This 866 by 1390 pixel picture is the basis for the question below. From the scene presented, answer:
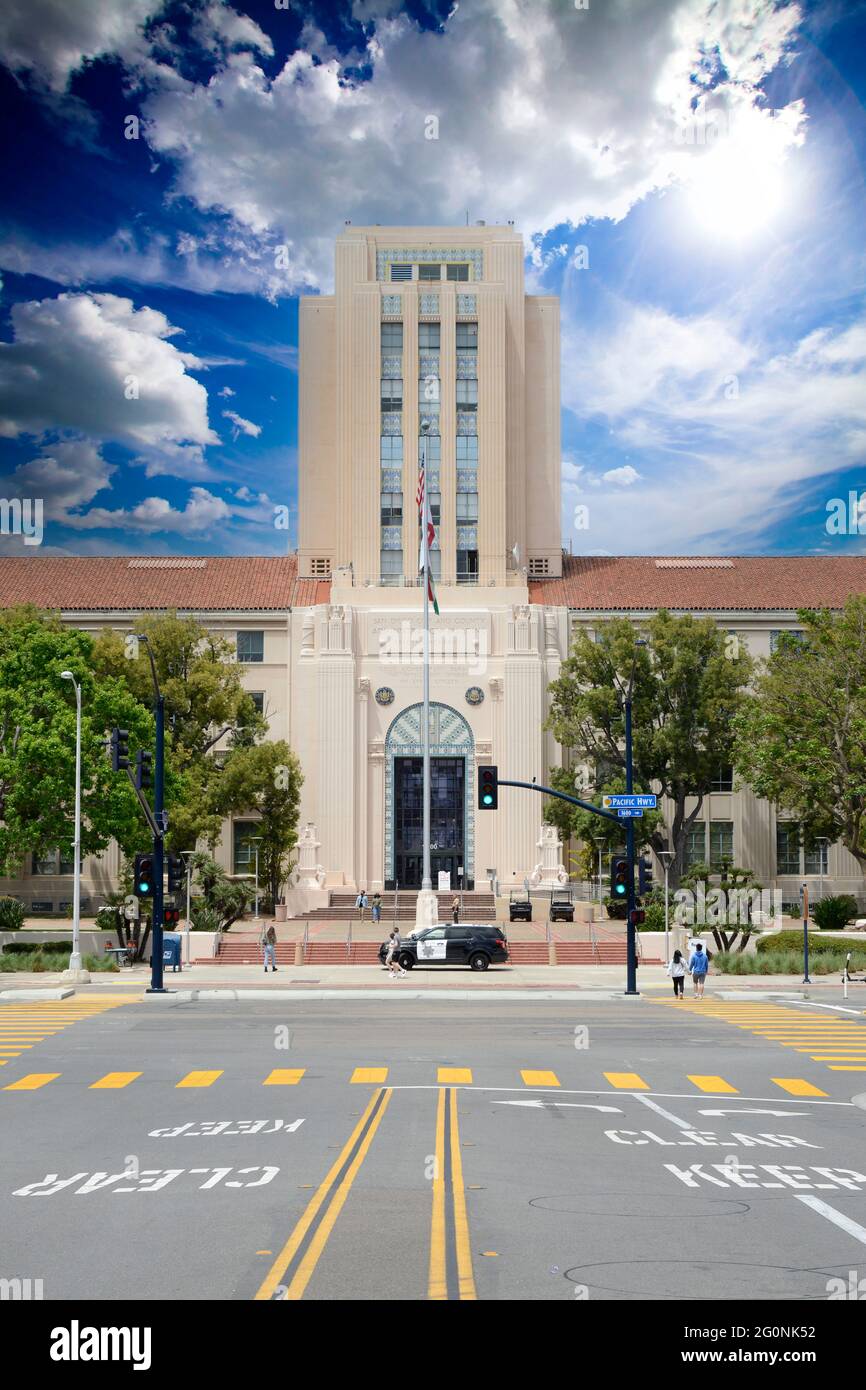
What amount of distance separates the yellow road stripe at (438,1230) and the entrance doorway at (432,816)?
55.6 meters

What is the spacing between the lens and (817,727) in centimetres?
5641

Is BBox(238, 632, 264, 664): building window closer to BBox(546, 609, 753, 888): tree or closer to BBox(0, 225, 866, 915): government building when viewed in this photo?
BBox(0, 225, 866, 915): government building

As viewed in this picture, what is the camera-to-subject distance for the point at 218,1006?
113 ft

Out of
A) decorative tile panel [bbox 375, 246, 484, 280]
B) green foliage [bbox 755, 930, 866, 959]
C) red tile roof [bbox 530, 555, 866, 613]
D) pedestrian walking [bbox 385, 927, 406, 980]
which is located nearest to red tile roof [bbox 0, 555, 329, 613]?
red tile roof [bbox 530, 555, 866, 613]

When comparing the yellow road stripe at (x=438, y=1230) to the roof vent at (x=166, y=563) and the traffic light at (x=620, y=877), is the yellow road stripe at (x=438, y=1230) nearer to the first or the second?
the traffic light at (x=620, y=877)

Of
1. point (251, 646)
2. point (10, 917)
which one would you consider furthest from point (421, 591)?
point (10, 917)

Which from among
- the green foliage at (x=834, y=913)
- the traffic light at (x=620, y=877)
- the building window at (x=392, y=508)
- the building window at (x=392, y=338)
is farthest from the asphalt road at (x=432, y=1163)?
the building window at (x=392, y=338)

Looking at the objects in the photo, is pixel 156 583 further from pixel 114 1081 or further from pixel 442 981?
pixel 114 1081

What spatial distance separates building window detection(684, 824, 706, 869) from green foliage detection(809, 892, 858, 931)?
913 centimetres

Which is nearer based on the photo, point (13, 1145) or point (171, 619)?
point (13, 1145)

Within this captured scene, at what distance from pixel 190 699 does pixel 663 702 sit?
22318 mm

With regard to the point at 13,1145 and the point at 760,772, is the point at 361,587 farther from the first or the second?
the point at 13,1145
